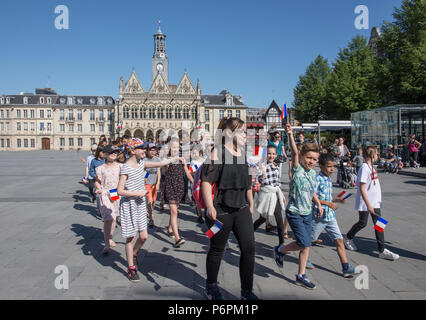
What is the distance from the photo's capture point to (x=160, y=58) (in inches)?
3159

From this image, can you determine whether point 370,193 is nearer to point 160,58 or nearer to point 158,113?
point 158,113

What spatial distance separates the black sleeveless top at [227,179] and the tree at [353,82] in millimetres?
33742

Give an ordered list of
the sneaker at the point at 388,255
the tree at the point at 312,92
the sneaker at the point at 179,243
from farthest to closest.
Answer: the tree at the point at 312,92 → the sneaker at the point at 179,243 → the sneaker at the point at 388,255

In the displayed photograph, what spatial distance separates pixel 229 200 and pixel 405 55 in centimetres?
2822

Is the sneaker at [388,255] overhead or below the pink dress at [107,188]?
below

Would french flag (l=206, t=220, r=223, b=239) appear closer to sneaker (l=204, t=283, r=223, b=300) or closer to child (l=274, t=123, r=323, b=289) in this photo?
sneaker (l=204, t=283, r=223, b=300)

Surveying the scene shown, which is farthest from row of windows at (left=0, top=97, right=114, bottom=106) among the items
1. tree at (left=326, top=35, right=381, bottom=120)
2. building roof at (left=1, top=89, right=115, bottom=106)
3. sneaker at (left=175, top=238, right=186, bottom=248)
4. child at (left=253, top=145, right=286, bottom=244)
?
child at (left=253, top=145, right=286, bottom=244)

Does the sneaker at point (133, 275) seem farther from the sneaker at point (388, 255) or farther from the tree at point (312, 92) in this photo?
the tree at point (312, 92)

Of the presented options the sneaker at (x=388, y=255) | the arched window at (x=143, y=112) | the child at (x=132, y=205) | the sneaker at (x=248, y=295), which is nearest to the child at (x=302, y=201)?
the sneaker at (x=248, y=295)

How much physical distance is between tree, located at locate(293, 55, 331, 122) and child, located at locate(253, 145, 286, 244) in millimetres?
41360

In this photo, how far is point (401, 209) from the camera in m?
8.68

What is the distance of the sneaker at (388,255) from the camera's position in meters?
5.14
